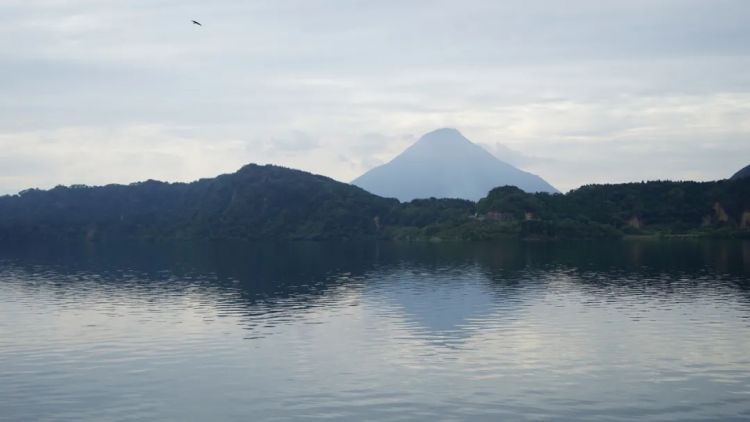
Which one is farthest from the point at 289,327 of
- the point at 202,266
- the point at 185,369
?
the point at 202,266

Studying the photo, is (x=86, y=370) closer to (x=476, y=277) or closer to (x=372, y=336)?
(x=372, y=336)

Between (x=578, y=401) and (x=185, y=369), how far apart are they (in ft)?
107

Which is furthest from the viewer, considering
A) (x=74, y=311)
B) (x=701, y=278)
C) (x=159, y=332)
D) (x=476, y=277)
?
(x=476, y=277)

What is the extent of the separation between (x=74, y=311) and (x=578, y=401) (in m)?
73.5

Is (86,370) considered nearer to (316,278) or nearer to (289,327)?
(289,327)

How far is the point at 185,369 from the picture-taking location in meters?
60.6

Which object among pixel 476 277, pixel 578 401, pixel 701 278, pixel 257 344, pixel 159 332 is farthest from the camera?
pixel 476 277

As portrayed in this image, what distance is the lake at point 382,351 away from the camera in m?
48.3

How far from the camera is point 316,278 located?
147250 mm

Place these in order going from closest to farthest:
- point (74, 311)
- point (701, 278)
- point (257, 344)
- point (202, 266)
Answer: point (257, 344) < point (74, 311) < point (701, 278) < point (202, 266)

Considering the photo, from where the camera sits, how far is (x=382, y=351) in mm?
66750

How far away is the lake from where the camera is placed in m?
48.3

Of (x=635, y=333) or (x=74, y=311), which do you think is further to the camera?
(x=74, y=311)

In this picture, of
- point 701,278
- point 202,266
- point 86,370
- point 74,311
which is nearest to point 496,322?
point 86,370
